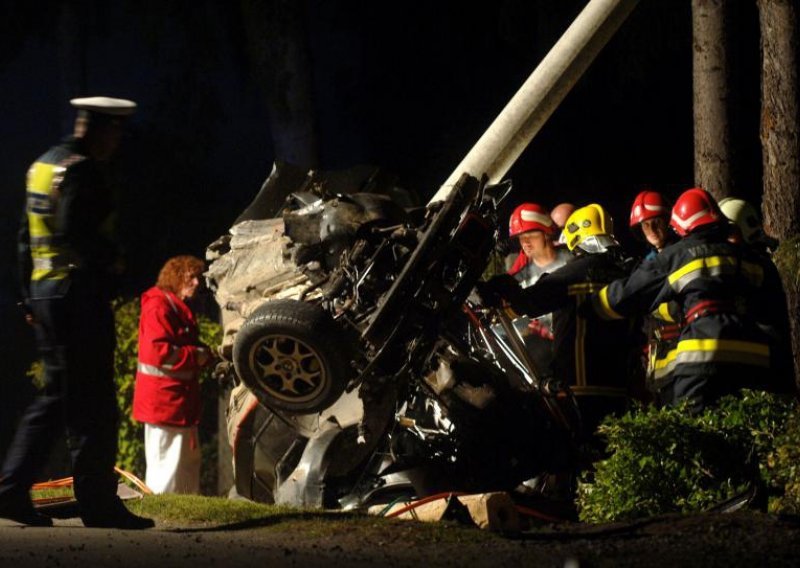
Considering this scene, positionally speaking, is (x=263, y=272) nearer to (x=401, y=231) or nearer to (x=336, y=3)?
(x=401, y=231)

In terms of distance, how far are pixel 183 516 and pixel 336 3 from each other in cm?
1185

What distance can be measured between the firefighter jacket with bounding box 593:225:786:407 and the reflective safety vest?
10.6 feet

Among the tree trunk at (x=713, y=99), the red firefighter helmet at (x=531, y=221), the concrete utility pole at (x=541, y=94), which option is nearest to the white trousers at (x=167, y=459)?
the concrete utility pole at (x=541, y=94)

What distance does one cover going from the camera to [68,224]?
7.48 meters

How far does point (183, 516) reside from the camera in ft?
28.1

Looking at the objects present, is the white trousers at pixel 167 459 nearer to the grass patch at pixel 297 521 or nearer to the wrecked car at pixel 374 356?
the wrecked car at pixel 374 356

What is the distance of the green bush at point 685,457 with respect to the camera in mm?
7820

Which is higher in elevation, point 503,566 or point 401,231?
point 401,231

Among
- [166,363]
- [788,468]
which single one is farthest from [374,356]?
[166,363]

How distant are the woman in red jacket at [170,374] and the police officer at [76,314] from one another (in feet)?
10.9

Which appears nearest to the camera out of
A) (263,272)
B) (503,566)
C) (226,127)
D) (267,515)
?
(503,566)

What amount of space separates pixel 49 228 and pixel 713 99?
231 inches

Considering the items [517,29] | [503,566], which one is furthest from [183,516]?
[517,29]

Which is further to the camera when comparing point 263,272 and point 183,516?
point 263,272
